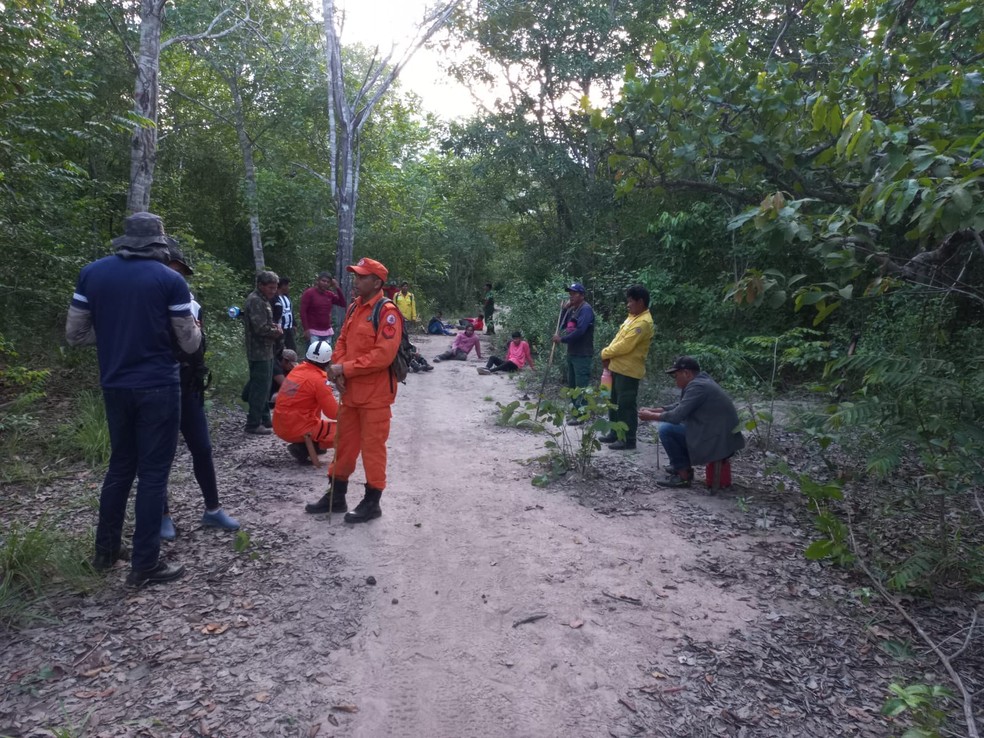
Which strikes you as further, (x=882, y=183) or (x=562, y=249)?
(x=562, y=249)

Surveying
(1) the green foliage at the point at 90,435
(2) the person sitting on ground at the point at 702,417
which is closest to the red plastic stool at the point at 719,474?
(2) the person sitting on ground at the point at 702,417

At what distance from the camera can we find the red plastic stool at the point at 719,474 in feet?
19.3

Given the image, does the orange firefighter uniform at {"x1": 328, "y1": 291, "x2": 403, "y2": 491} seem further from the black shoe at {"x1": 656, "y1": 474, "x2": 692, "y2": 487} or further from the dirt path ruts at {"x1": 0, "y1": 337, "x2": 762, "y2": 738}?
the black shoe at {"x1": 656, "y1": 474, "x2": 692, "y2": 487}

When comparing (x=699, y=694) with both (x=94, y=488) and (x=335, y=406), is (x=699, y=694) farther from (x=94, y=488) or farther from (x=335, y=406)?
(x=94, y=488)

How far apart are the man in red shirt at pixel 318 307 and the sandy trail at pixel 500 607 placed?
3.84 m

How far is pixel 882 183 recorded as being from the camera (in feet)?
10.8

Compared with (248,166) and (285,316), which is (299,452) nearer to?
(285,316)

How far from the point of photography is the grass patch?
136 inches

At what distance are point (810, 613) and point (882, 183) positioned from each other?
2.47 m

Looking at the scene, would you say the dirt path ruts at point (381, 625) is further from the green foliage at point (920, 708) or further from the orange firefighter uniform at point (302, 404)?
the green foliage at point (920, 708)

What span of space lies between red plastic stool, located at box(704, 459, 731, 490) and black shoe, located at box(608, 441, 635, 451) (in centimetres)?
131

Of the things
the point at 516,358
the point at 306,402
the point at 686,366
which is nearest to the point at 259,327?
the point at 306,402

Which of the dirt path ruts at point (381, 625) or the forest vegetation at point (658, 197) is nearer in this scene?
the dirt path ruts at point (381, 625)

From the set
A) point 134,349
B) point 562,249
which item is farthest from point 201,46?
point 134,349
